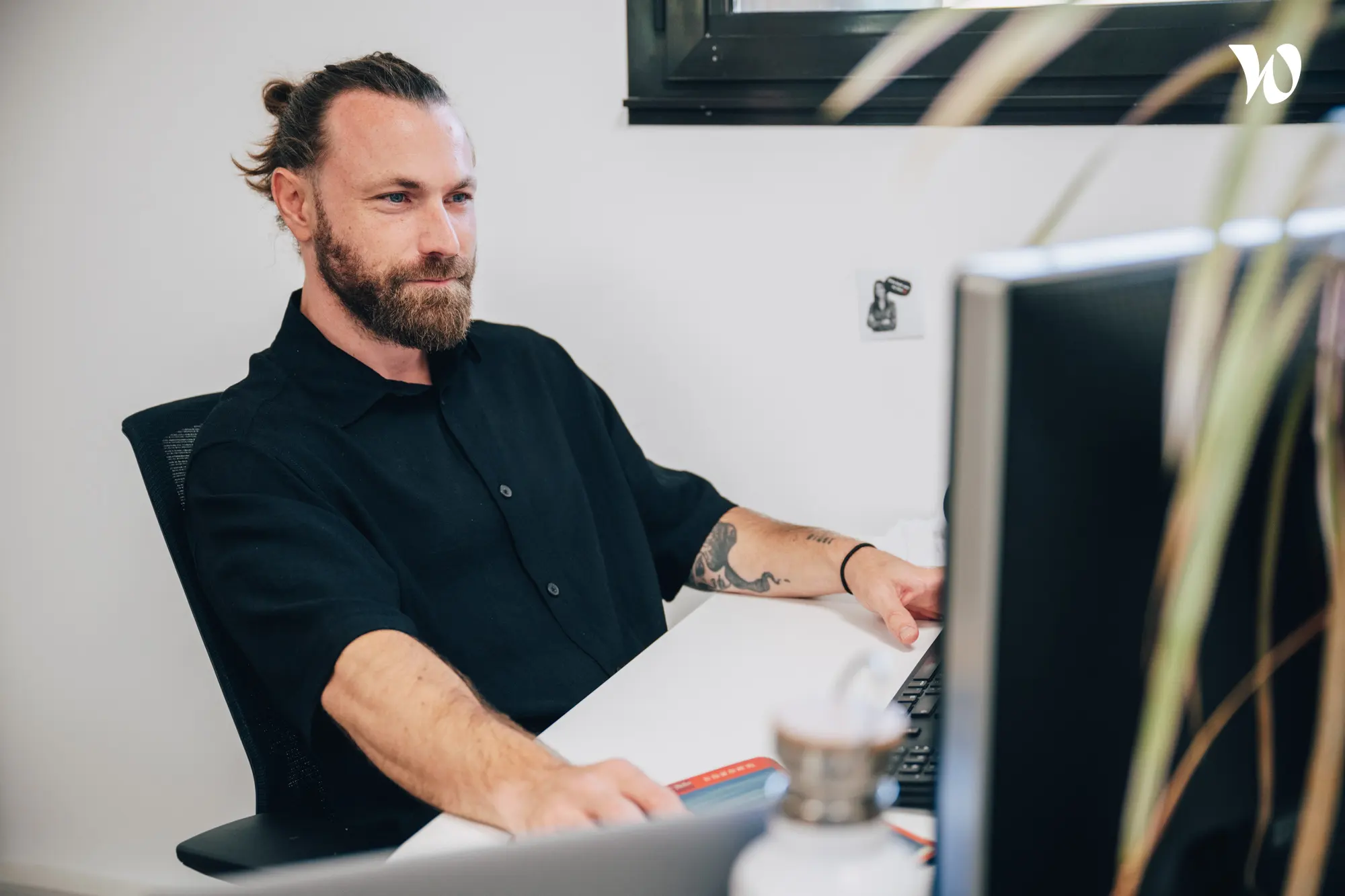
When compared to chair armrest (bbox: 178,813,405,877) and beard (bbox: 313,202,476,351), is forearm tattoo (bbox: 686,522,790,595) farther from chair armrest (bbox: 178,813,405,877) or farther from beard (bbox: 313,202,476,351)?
chair armrest (bbox: 178,813,405,877)

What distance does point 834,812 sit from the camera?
18.3 inches

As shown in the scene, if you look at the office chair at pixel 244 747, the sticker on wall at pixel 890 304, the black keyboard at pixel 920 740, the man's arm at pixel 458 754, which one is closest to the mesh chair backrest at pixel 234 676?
the office chair at pixel 244 747

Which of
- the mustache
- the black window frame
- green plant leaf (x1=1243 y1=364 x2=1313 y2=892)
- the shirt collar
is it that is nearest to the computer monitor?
green plant leaf (x1=1243 y1=364 x2=1313 y2=892)

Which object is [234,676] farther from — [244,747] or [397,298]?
[397,298]

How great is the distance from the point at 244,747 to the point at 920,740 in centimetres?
66

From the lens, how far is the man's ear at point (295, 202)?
4.78 ft

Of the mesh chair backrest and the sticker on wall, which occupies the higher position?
the sticker on wall

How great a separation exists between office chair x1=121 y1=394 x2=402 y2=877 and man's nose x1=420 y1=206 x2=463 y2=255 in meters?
0.35

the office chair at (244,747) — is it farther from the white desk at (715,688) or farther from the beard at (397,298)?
the beard at (397,298)

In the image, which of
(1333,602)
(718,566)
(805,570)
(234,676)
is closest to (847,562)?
(805,570)

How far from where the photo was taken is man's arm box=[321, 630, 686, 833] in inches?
29.4

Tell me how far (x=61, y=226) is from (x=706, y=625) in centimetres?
136

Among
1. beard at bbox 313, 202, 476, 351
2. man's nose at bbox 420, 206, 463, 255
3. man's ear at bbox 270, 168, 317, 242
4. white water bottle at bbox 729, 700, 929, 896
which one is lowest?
white water bottle at bbox 729, 700, 929, 896

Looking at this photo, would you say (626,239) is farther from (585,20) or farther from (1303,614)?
(1303,614)
